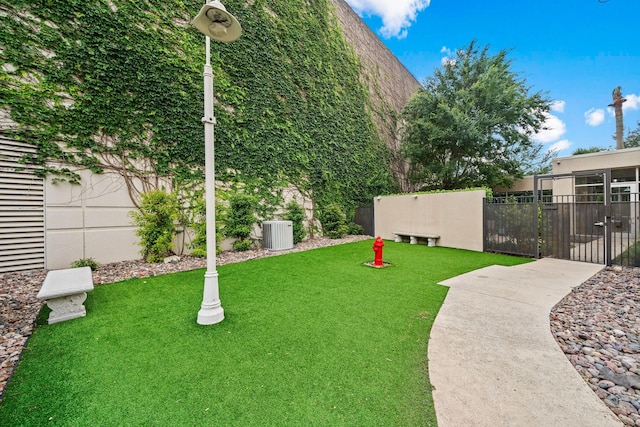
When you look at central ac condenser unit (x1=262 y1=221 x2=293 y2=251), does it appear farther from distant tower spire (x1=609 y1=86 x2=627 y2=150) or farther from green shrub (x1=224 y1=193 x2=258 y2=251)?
distant tower spire (x1=609 y1=86 x2=627 y2=150)

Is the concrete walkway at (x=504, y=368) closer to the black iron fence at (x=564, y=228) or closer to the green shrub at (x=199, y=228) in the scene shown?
the black iron fence at (x=564, y=228)

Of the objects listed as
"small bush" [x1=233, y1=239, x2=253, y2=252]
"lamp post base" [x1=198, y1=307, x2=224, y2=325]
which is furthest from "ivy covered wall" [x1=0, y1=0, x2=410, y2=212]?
"lamp post base" [x1=198, y1=307, x2=224, y2=325]

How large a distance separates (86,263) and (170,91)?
14.7 ft

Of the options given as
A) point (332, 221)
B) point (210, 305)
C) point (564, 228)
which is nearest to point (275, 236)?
point (332, 221)

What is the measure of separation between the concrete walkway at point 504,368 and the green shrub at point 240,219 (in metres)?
5.56

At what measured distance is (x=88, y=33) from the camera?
5.33 metres

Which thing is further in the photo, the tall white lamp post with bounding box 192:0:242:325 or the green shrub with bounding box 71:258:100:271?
the green shrub with bounding box 71:258:100:271

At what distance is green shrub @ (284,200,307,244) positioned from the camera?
8.93 meters

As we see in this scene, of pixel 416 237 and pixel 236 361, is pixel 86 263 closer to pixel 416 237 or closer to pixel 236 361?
pixel 236 361

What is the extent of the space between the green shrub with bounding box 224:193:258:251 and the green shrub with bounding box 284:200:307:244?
5.59ft

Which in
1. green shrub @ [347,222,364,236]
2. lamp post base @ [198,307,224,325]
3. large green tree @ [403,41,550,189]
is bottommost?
lamp post base @ [198,307,224,325]

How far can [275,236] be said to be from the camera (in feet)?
25.7

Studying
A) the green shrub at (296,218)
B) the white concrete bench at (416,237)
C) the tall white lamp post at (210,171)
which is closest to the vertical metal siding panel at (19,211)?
the tall white lamp post at (210,171)

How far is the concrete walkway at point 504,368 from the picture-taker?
156 centimetres
